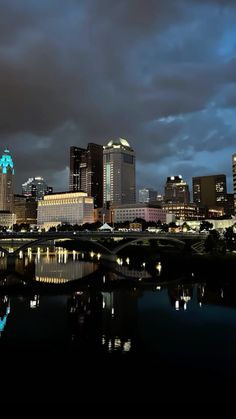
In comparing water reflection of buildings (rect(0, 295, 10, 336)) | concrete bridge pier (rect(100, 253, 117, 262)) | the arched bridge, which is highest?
the arched bridge

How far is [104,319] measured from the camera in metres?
28.2

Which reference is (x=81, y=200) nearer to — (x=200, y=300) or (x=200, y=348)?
(x=200, y=300)

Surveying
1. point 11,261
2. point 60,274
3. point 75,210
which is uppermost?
point 75,210

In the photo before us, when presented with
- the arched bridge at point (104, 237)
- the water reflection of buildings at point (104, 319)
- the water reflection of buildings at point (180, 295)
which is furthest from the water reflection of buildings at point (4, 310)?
the arched bridge at point (104, 237)

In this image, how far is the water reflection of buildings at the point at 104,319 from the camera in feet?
72.9

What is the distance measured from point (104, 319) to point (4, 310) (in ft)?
31.0

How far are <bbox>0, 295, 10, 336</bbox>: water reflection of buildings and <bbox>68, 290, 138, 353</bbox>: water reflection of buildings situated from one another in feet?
17.0

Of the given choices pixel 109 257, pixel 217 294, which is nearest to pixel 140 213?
pixel 109 257

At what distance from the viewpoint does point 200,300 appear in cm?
3459

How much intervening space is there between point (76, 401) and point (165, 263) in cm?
5527

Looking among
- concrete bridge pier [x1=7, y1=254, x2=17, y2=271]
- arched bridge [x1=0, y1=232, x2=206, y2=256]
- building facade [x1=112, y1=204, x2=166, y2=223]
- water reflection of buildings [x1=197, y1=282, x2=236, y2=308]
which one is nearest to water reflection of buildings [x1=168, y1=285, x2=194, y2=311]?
water reflection of buildings [x1=197, y1=282, x2=236, y2=308]

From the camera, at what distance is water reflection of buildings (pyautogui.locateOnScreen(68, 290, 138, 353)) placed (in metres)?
22.2

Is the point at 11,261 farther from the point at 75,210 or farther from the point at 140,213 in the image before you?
the point at 140,213

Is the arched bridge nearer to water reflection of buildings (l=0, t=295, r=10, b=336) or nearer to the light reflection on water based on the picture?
the light reflection on water
